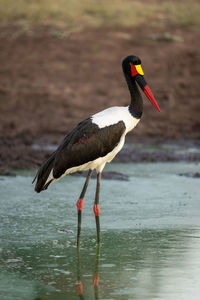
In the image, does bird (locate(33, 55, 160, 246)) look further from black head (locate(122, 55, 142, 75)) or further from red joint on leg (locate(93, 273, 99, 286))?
red joint on leg (locate(93, 273, 99, 286))

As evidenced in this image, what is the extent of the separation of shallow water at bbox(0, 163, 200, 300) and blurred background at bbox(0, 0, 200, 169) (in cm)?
192

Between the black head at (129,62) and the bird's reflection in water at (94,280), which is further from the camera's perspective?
the black head at (129,62)

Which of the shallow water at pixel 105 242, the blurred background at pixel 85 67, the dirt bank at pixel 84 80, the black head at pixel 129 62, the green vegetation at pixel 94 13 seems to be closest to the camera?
the shallow water at pixel 105 242

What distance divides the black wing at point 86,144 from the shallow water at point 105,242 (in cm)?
59

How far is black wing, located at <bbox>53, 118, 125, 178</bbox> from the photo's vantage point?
5641 mm

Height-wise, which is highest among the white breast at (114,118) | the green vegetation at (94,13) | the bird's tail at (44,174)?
the white breast at (114,118)

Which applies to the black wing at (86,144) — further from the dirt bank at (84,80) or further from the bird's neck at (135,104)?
the dirt bank at (84,80)

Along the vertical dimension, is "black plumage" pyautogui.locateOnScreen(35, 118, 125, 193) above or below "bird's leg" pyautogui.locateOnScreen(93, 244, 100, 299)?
above

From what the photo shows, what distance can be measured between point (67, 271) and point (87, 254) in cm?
50

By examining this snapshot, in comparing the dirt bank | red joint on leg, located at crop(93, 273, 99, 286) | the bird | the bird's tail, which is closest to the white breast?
the bird

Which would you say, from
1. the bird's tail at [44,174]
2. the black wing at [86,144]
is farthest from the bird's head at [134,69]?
the bird's tail at [44,174]

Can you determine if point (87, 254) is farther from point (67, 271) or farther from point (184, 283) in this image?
point (184, 283)

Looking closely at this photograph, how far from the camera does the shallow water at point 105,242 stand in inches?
171

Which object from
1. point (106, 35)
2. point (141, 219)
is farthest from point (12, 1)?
point (141, 219)
